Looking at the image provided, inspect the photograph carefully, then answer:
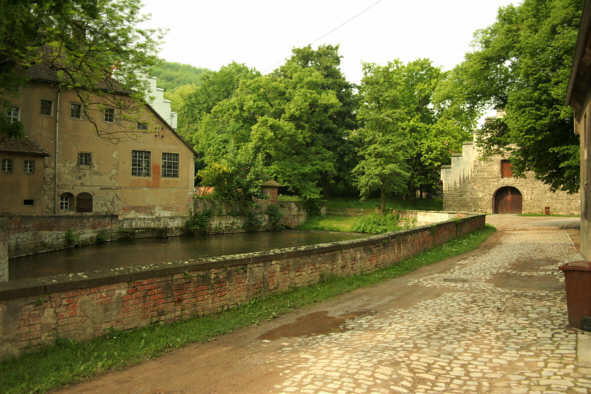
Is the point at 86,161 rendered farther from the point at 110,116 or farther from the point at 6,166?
the point at 6,166

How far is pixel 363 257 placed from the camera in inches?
441

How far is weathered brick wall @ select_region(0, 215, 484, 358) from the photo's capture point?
499 centimetres

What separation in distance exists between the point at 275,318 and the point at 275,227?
3201cm

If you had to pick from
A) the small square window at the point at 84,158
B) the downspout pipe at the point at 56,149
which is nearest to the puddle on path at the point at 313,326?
the downspout pipe at the point at 56,149

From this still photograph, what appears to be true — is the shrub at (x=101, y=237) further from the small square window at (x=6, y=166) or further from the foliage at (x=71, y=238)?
the small square window at (x=6, y=166)

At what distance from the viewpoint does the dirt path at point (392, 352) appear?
13.3 feet

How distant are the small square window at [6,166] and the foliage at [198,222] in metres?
12.7

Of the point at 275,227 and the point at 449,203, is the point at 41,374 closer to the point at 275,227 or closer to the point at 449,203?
the point at 275,227

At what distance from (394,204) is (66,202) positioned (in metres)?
29.4

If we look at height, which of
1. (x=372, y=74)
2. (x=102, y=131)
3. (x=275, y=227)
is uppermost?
(x=372, y=74)

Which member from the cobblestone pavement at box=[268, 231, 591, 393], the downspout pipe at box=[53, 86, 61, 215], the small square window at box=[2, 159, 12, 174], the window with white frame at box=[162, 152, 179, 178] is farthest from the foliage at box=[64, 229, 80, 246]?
the cobblestone pavement at box=[268, 231, 591, 393]

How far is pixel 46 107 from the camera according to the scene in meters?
27.7

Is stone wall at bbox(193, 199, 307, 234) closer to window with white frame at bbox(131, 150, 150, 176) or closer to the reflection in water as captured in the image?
the reflection in water

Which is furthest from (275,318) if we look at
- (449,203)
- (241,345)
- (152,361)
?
(449,203)
